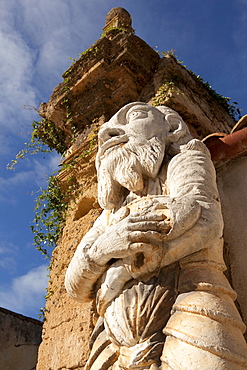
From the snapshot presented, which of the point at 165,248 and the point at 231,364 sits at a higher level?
the point at 165,248

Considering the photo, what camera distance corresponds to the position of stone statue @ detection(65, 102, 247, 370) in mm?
1842

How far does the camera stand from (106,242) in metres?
2.22

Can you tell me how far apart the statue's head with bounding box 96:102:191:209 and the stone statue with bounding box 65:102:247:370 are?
0.5 inches

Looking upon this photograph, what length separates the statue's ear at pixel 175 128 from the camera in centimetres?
285

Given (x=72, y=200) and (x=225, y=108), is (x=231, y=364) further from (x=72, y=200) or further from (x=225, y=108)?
(x=225, y=108)

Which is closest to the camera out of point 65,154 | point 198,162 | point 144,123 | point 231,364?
point 231,364

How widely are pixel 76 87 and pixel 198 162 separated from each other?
294cm

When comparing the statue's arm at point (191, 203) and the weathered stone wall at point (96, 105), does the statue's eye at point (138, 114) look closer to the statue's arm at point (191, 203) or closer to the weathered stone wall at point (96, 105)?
the statue's arm at point (191, 203)

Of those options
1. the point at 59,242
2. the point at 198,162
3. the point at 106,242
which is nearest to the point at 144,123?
the point at 198,162

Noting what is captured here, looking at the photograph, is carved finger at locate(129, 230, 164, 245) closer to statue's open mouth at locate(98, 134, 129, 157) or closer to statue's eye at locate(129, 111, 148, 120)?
statue's open mouth at locate(98, 134, 129, 157)

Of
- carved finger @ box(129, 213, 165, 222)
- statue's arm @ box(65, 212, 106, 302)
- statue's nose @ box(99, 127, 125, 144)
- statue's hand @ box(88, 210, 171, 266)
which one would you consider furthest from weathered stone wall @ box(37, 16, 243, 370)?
carved finger @ box(129, 213, 165, 222)

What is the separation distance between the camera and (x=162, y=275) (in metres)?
2.15

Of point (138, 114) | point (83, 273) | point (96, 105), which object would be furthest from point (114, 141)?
point (96, 105)

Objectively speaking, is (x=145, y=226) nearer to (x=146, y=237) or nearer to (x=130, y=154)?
(x=146, y=237)
